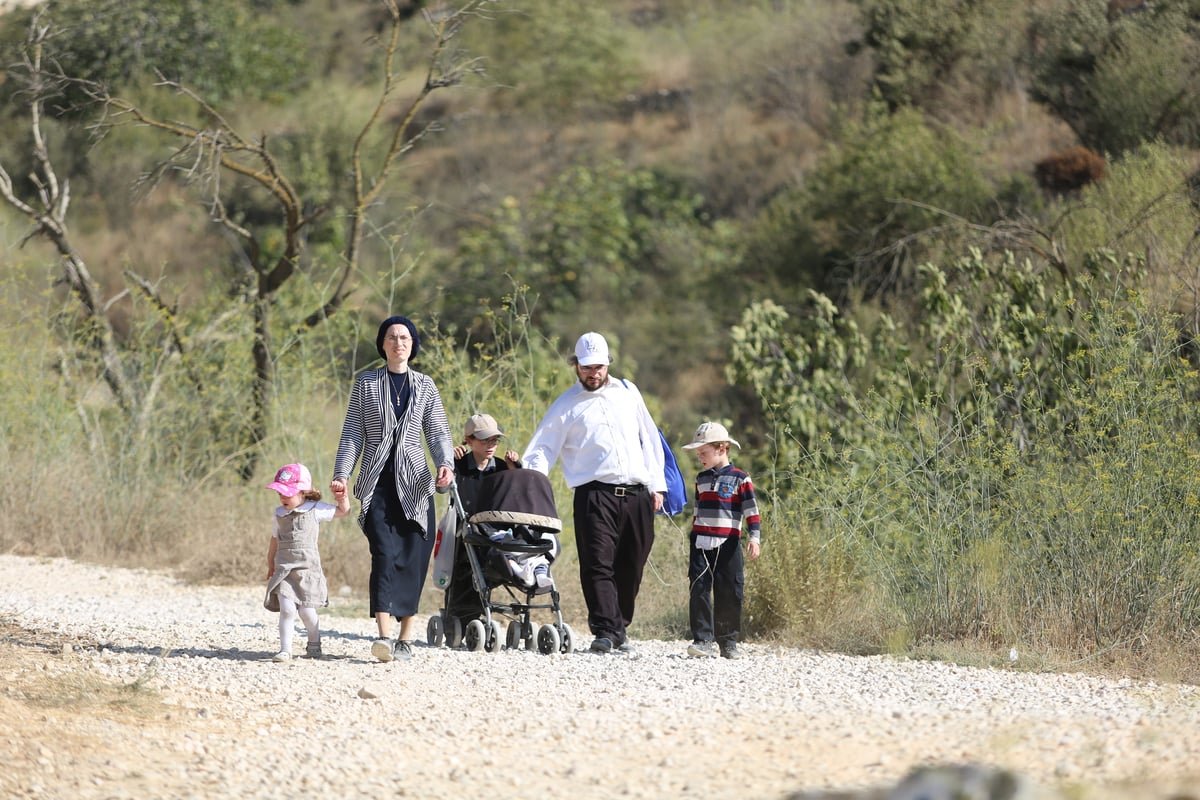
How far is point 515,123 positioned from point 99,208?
38.7 ft

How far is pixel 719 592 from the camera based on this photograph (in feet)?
25.6

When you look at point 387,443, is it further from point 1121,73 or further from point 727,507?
point 1121,73

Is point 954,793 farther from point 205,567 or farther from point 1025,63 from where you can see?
point 1025,63

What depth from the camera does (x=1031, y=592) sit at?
7.85 meters

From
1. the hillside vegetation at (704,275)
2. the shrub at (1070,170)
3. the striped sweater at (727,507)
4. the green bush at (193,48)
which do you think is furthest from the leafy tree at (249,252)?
the green bush at (193,48)

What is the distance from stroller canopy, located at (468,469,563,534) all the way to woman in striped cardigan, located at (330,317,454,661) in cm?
40

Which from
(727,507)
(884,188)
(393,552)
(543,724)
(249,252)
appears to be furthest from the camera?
(884,188)

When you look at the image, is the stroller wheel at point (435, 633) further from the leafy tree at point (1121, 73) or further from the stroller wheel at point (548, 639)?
the leafy tree at point (1121, 73)

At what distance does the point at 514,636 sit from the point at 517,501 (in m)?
0.76

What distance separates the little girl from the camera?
287 inches

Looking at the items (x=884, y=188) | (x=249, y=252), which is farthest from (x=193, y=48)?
(x=249, y=252)

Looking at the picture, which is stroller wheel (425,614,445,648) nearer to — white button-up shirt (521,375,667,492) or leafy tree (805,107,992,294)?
white button-up shirt (521,375,667,492)

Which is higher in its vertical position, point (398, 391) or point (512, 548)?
point (398, 391)

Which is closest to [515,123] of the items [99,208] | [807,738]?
[99,208]
